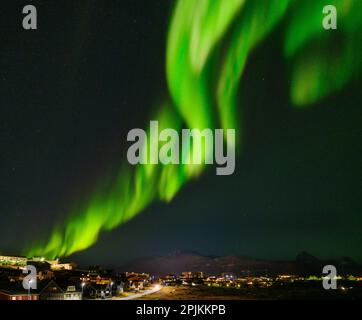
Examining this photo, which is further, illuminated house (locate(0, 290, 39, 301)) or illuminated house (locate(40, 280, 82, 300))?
illuminated house (locate(40, 280, 82, 300))

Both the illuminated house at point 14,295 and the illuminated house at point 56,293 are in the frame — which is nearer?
the illuminated house at point 14,295

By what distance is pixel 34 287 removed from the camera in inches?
1426

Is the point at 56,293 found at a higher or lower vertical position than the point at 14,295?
lower

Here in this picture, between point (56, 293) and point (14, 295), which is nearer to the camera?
point (14, 295)

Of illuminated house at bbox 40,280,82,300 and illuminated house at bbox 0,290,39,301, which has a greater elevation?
illuminated house at bbox 0,290,39,301

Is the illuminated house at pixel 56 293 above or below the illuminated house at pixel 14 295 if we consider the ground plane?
below
